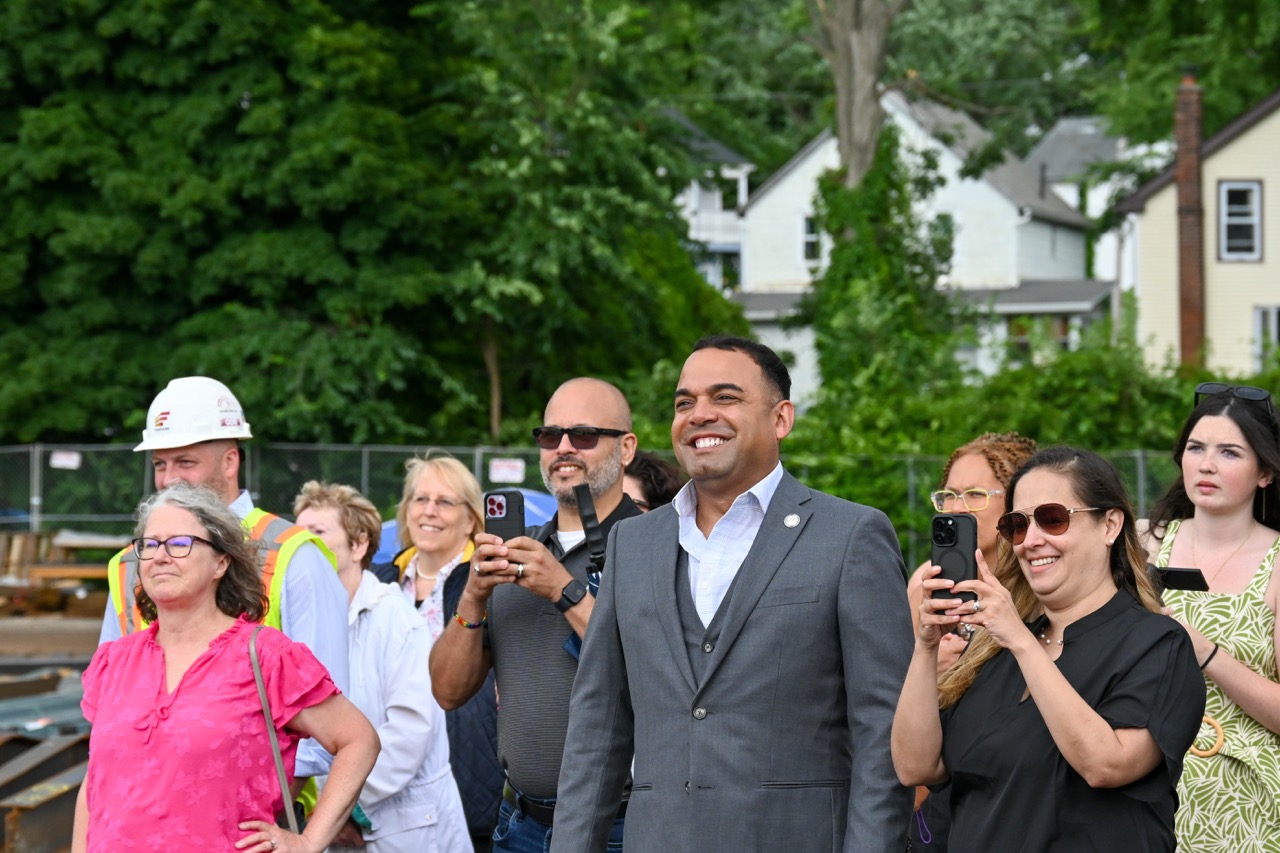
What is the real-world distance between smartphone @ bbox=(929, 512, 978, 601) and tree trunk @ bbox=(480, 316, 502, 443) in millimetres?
20669

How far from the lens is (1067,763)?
12.1 feet

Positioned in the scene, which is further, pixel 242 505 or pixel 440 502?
pixel 440 502

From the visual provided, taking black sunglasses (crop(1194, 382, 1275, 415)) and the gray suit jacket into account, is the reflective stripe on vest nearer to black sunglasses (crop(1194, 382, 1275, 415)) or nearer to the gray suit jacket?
the gray suit jacket

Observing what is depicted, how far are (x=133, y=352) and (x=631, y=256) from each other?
7.70 meters

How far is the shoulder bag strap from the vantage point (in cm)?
445

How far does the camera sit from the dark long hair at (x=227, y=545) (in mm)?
4668

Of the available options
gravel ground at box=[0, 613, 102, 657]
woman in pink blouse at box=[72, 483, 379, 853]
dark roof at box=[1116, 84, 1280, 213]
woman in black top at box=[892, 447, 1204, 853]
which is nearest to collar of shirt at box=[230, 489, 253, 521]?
woman in pink blouse at box=[72, 483, 379, 853]

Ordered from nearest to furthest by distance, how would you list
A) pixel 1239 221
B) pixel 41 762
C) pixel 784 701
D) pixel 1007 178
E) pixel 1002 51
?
pixel 784 701
pixel 41 762
pixel 1239 221
pixel 1002 51
pixel 1007 178

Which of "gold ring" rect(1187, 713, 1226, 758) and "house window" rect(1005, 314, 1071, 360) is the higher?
"house window" rect(1005, 314, 1071, 360)

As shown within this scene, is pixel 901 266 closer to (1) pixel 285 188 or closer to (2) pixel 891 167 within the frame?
(2) pixel 891 167

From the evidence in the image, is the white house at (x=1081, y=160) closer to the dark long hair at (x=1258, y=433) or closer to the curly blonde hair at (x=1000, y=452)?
the curly blonde hair at (x=1000, y=452)

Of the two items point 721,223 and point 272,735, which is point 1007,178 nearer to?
point 721,223

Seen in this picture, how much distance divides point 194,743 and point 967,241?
5558 centimetres

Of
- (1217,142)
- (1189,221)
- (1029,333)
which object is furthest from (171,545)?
(1217,142)
